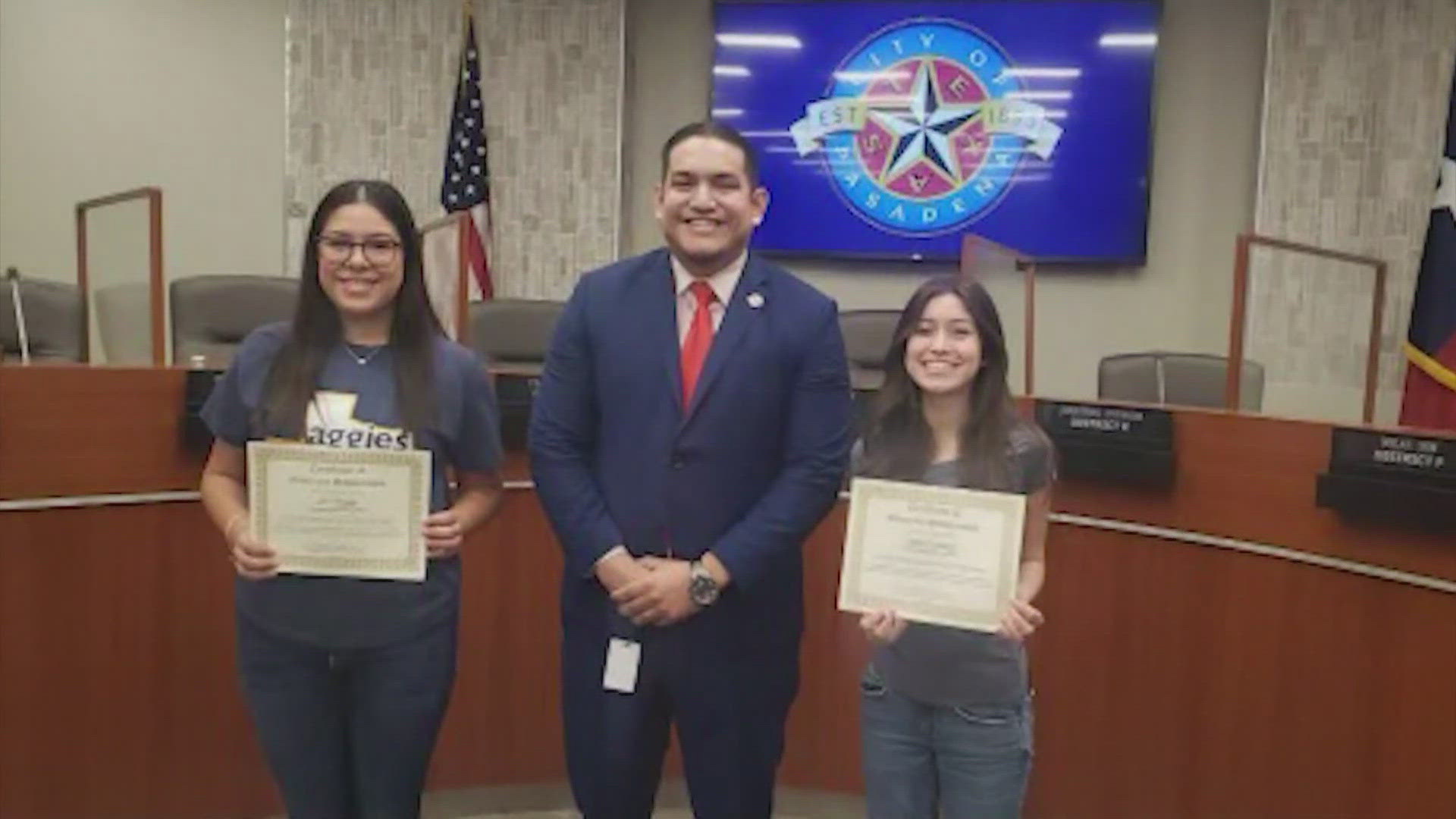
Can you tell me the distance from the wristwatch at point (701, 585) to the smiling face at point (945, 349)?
1.36ft

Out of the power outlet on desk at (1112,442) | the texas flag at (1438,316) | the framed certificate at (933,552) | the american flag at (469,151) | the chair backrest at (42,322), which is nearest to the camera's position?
the framed certificate at (933,552)

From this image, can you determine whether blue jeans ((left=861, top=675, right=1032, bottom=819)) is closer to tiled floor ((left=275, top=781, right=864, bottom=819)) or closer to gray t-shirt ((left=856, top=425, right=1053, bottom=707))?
gray t-shirt ((left=856, top=425, right=1053, bottom=707))

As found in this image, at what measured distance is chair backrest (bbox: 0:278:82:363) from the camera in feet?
10.9

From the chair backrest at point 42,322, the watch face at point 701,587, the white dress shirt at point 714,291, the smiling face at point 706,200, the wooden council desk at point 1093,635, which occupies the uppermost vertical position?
the smiling face at point 706,200

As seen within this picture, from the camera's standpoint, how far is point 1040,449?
1811mm

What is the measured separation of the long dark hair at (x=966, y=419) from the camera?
1782mm

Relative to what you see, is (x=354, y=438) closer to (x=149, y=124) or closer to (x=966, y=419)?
(x=966, y=419)

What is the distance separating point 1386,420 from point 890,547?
3.87 m

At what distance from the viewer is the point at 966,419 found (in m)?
1.82

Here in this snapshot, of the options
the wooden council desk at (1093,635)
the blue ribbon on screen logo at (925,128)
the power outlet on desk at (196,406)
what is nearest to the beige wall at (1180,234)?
the blue ribbon on screen logo at (925,128)

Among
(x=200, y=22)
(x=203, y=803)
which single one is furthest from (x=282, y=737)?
(x=200, y=22)

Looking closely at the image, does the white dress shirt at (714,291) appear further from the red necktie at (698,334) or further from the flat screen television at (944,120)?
the flat screen television at (944,120)

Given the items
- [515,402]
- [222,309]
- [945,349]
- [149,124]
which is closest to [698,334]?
[945,349]

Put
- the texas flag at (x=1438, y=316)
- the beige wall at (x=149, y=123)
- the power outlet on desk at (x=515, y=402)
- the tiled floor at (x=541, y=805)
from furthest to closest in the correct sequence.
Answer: the beige wall at (x=149, y=123), the texas flag at (x=1438, y=316), the tiled floor at (x=541, y=805), the power outlet on desk at (x=515, y=402)
